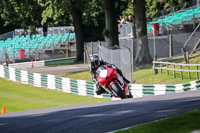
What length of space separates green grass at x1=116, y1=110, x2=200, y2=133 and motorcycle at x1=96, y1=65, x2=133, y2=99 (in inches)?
212

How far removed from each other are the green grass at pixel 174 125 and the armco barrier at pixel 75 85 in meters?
8.58

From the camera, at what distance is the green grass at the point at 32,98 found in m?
20.2

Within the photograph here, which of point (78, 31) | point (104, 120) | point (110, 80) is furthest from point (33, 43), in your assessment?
point (104, 120)

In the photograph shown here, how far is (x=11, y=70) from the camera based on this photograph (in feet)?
100

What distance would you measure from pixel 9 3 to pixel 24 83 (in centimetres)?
829

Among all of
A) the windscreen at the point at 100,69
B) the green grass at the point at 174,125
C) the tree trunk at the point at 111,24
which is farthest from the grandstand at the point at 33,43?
the green grass at the point at 174,125

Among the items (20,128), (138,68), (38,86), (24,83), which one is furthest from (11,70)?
(20,128)

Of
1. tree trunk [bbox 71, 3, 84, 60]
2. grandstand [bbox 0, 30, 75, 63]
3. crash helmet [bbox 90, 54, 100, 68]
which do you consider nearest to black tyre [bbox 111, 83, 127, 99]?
crash helmet [bbox 90, 54, 100, 68]

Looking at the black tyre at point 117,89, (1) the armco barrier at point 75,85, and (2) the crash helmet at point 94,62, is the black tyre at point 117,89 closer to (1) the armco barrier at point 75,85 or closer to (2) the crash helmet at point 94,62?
(2) the crash helmet at point 94,62

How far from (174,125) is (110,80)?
20.4 ft

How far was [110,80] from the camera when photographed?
44.6 ft

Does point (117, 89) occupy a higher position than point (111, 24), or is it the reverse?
point (111, 24)

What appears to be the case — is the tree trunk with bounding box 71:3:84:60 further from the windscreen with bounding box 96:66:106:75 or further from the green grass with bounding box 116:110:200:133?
the green grass with bounding box 116:110:200:133

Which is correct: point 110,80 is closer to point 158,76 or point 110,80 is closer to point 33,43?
point 158,76
